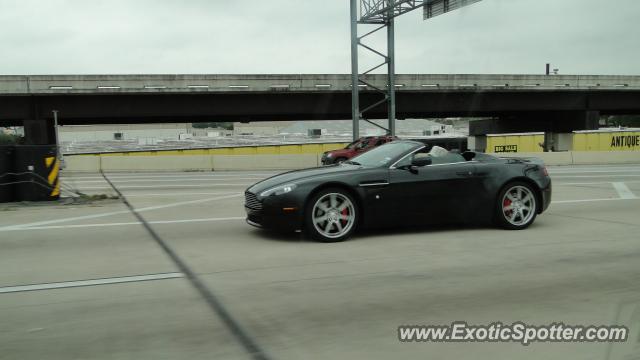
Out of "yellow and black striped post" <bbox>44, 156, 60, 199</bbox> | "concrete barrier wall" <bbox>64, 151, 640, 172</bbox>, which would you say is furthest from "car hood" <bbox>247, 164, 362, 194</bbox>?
"concrete barrier wall" <bbox>64, 151, 640, 172</bbox>

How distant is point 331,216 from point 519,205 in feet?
9.35

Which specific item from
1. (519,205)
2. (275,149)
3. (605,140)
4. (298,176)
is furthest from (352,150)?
(605,140)

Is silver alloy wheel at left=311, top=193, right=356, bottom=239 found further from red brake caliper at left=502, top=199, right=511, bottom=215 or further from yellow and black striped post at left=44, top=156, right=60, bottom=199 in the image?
yellow and black striped post at left=44, top=156, right=60, bottom=199

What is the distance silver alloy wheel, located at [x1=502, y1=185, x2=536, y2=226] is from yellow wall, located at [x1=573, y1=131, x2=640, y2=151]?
39029 mm

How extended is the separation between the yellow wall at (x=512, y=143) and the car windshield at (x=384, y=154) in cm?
3947

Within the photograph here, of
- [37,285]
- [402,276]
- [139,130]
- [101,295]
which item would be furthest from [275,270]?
[139,130]

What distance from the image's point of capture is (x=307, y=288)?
490 cm

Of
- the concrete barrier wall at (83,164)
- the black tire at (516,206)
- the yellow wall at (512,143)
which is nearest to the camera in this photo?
the black tire at (516,206)

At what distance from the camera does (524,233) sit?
7.54m

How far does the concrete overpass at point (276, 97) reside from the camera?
111 ft

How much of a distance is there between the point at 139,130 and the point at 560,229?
85.2m

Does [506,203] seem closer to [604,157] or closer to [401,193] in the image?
[401,193]

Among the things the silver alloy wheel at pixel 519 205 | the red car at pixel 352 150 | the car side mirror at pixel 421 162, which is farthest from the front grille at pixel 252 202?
the red car at pixel 352 150

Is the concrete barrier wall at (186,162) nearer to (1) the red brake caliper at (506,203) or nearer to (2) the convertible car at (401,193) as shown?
(2) the convertible car at (401,193)
